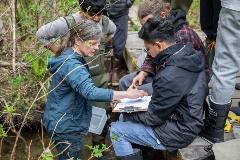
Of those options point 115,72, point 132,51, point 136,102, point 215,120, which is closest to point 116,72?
point 115,72

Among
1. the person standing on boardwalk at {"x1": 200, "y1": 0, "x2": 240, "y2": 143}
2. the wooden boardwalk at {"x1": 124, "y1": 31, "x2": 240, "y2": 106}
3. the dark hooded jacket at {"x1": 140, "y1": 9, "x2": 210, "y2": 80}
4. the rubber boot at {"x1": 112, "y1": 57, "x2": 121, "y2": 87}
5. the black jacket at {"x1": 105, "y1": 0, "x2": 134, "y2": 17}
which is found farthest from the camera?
the rubber boot at {"x1": 112, "y1": 57, "x2": 121, "y2": 87}

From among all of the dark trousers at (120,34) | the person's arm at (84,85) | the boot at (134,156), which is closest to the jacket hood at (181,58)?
the person's arm at (84,85)

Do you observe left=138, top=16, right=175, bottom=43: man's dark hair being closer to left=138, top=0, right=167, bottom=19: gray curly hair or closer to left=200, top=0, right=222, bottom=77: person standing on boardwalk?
left=138, top=0, right=167, bottom=19: gray curly hair

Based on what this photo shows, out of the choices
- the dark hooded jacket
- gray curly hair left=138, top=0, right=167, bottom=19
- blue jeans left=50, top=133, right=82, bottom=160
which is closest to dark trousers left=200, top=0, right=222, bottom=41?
the dark hooded jacket

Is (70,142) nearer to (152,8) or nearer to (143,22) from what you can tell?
(143,22)

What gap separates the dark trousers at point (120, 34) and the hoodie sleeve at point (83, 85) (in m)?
3.25

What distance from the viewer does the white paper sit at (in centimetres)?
382

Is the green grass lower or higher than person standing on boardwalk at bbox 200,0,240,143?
lower

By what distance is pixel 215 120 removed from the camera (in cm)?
379

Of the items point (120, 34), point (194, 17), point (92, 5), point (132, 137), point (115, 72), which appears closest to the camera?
point (132, 137)

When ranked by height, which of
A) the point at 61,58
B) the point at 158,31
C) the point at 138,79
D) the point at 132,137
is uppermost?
the point at 158,31

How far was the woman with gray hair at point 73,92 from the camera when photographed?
356cm

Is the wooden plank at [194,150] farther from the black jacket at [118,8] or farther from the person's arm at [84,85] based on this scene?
the black jacket at [118,8]

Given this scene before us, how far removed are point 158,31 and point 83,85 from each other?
82 centimetres
